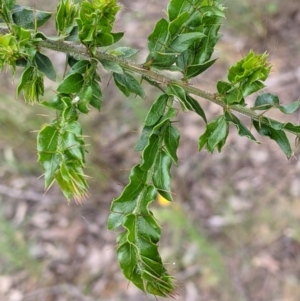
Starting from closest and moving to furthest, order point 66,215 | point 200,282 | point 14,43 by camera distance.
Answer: point 14,43 → point 200,282 → point 66,215

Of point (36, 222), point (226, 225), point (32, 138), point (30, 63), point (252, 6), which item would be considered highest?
point (30, 63)

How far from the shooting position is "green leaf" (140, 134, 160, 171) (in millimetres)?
929

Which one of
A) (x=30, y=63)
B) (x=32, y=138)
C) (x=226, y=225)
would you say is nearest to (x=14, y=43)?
(x=30, y=63)

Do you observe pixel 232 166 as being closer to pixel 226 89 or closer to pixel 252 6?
pixel 252 6

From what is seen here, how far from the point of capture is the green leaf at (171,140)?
95 cm

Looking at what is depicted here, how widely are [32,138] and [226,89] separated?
7.58 feet

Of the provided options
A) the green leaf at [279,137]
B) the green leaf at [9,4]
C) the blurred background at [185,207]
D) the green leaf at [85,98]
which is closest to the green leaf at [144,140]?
the green leaf at [85,98]

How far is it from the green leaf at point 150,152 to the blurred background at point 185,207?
1.76 meters

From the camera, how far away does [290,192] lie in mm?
3104

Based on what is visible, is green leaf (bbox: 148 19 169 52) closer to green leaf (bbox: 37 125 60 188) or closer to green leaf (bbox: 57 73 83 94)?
green leaf (bbox: 57 73 83 94)

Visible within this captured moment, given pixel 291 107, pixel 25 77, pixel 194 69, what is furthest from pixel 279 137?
pixel 25 77

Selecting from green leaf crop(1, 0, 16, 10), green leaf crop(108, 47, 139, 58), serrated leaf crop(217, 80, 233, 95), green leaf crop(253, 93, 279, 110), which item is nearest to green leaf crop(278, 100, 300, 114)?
green leaf crop(253, 93, 279, 110)

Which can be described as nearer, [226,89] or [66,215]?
[226,89]

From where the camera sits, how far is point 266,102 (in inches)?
40.7
